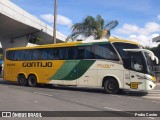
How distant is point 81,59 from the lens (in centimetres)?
1970

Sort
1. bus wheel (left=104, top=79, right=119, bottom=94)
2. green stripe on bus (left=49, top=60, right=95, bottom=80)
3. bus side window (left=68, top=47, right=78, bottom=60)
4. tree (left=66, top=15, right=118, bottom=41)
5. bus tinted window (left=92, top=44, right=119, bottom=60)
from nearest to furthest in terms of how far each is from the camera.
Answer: bus tinted window (left=92, top=44, right=119, bottom=60) → bus wheel (left=104, top=79, right=119, bottom=94) → green stripe on bus (left=49, top=60, right=95, bottom=80) → bus side window (left=68, top=47, right=78, bottom=60) → tree (left=66, top=15, right=118, bottom=41)

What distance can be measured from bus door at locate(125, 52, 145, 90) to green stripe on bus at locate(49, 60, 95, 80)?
2.46 metres

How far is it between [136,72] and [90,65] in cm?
293

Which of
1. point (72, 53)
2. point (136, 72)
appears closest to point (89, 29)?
point (72, 53)

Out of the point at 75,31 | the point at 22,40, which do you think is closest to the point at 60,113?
the point at 75,31

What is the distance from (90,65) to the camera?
19.3 metres

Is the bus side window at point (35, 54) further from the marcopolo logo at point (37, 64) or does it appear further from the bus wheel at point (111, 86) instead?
the bus wheel at point (111, 86)

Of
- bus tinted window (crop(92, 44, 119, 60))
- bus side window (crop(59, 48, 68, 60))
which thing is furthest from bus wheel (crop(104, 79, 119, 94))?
bus side window (crop(59, 48, 68, 60))

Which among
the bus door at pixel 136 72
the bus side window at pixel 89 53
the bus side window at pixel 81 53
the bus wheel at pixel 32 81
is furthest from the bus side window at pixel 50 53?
the bus door at pixel 136 72

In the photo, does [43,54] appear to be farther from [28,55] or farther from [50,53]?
[28,55]

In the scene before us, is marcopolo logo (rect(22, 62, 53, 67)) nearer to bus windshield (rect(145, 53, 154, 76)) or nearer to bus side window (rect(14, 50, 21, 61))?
bus side window (rect(14, 50, 21, 61))

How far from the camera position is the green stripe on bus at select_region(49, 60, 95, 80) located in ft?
64.1

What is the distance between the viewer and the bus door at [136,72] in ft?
57.3

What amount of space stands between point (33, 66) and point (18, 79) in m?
1.95
